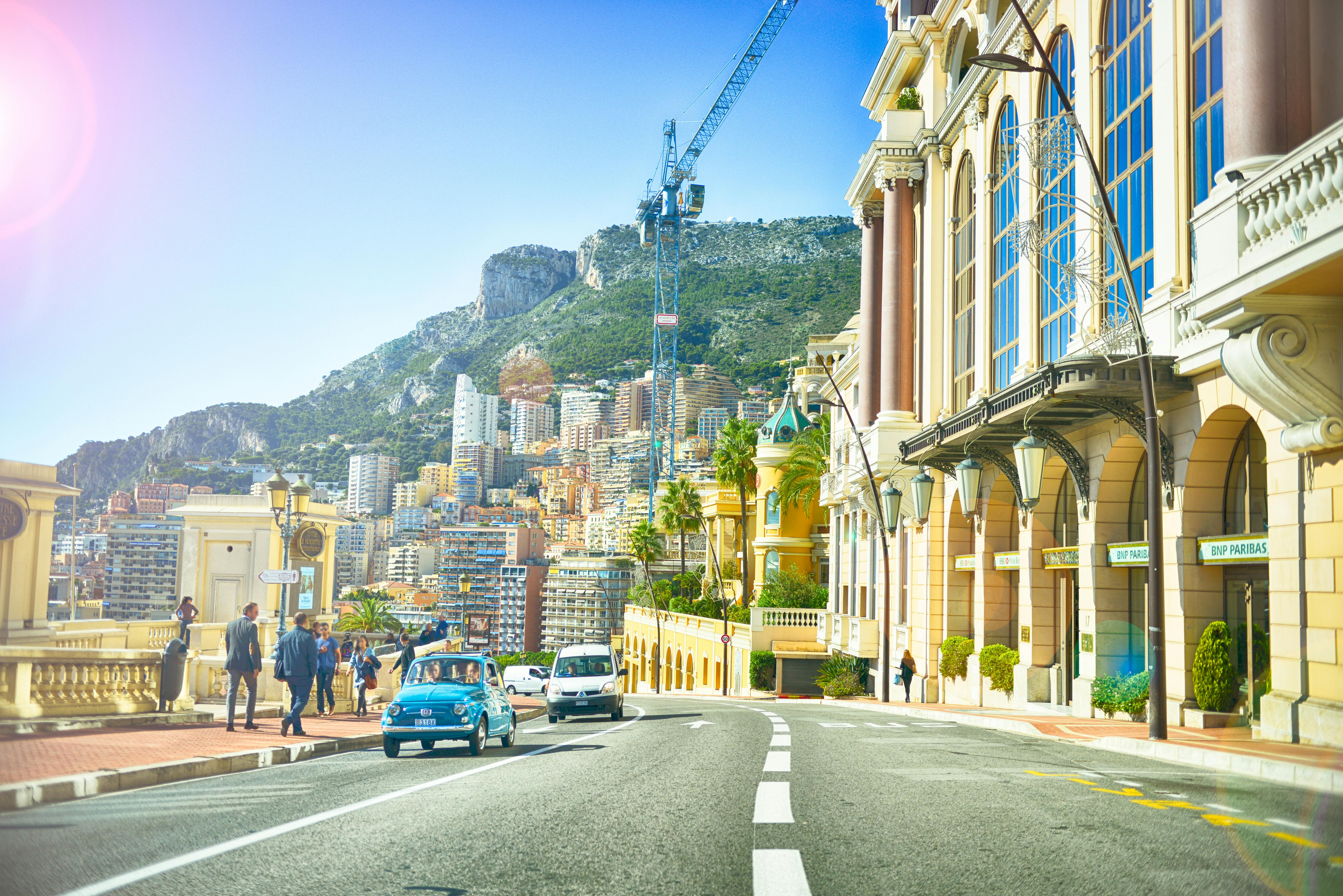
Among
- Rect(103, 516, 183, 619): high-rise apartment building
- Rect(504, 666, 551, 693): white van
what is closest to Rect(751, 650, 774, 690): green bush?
Rect(504, 666, 551, 693): white van

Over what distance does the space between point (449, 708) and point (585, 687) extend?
1031cm

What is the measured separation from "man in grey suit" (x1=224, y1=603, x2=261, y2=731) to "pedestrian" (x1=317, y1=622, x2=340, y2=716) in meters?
4.84

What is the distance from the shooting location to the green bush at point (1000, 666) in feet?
92.4

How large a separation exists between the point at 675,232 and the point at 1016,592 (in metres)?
167

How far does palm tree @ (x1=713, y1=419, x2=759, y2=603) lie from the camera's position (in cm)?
7500

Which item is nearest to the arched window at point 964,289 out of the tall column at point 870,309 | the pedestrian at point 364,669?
the tall column at point 870,309

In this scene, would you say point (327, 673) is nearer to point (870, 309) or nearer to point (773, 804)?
point (773, 804)

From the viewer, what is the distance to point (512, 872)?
613 cm

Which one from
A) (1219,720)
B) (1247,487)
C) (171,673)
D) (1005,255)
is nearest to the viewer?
(1219,720)

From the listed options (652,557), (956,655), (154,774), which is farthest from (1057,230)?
(652,557)

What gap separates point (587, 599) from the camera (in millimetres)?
166375

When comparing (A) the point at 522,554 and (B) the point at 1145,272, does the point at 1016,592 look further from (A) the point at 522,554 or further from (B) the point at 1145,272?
(A) the point at 522,554

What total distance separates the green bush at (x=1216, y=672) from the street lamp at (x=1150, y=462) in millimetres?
2140

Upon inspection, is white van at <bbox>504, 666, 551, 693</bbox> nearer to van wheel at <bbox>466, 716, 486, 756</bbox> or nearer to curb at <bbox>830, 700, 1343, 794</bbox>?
curb at <bbox>830, 700, 1343, 794</bbox>
